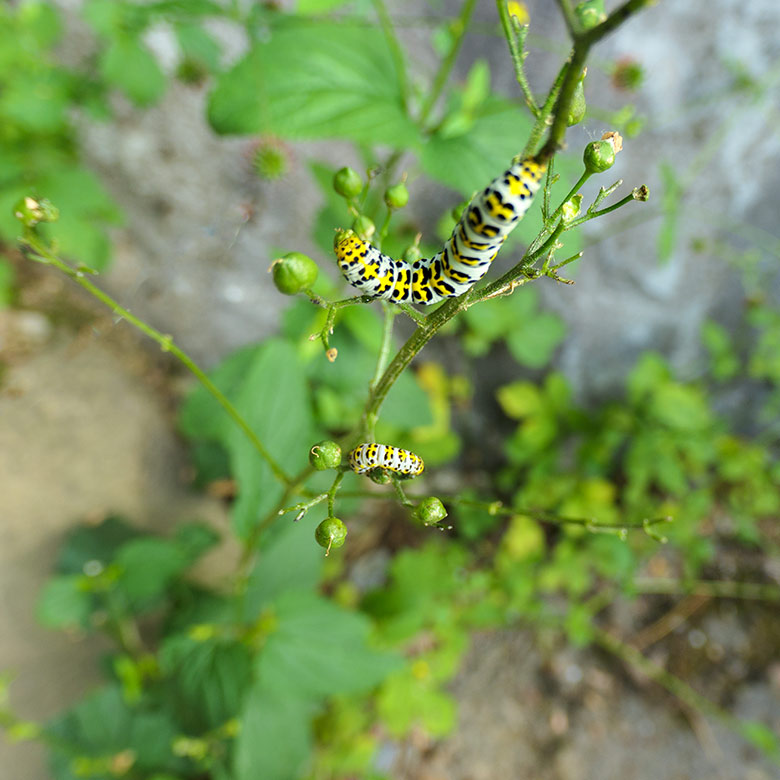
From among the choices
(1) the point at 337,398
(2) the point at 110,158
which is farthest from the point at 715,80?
(2) the point at 110,158

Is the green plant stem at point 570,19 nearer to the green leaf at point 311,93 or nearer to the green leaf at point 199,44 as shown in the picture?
the green leaf at point 311,93

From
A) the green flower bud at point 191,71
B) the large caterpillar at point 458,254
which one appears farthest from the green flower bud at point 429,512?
the green flower bud at point 191,71

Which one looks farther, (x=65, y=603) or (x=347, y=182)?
(x=65, y=603)

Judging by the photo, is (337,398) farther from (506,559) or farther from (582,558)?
(582,558)

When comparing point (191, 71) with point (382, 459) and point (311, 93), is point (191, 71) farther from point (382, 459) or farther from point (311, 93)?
point (382, 459)

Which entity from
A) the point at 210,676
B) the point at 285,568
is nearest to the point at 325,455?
the point at 210,676
